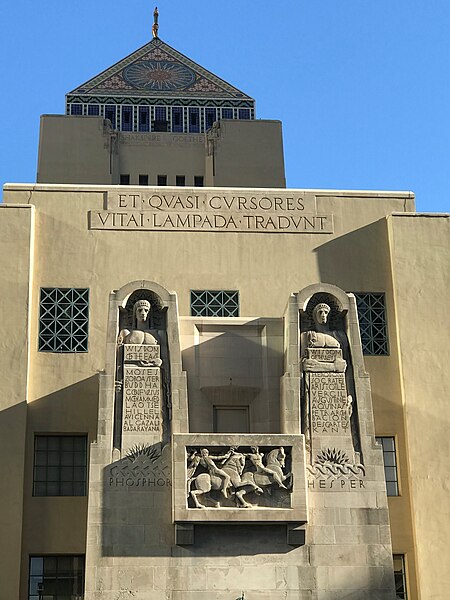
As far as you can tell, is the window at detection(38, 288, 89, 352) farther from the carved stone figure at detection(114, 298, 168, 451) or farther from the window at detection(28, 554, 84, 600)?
the window at detection(28, 554, 84, 600)

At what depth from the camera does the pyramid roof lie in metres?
57.0

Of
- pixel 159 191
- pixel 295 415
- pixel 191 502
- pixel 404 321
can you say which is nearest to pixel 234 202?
pixel 159 191

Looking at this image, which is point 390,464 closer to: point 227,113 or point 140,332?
point 140,332

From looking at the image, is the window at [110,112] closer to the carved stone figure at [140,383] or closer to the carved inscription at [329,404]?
the carved stone figure at [140,383]

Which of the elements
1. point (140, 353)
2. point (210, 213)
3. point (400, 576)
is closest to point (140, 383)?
point (140, 353)

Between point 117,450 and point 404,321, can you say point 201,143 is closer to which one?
point 404,321

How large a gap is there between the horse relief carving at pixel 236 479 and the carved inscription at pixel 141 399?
1.60 m

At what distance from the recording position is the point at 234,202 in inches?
1548

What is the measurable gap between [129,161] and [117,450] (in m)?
23.6

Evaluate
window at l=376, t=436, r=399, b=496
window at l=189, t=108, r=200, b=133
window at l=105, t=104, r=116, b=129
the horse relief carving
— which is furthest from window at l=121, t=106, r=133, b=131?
the horse relief carving

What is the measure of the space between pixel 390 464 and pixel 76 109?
1068 inches

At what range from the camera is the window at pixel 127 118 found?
181ft

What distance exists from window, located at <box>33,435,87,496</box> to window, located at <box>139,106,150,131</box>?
900 inches

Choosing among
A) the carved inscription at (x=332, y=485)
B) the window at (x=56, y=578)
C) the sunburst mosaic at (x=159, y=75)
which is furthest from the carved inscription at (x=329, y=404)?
the sunburst mosaic at (x=159, y=75)
